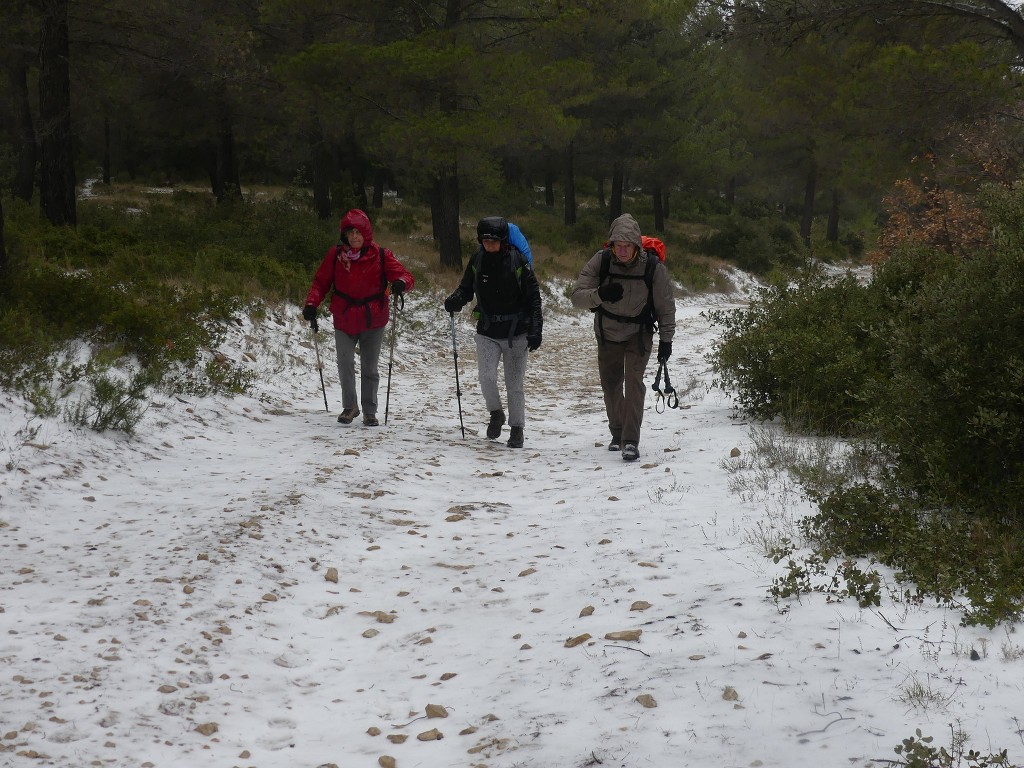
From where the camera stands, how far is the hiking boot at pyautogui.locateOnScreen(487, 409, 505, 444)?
9.02m

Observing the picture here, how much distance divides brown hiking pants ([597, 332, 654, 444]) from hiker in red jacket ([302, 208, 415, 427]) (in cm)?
247

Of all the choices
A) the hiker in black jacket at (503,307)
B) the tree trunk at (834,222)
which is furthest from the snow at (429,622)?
the tree trunk at (834,222)

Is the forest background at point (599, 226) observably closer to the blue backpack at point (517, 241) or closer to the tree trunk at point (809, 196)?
the blue backpack at point (517, 241)

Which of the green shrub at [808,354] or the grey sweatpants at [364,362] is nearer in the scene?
the green shrub at [808,354]

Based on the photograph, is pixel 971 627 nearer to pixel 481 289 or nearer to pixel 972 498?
pixel 972 498

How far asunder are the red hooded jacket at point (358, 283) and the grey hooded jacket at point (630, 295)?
222 cm

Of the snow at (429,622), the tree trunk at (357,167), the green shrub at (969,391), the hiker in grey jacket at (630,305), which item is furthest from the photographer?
the tree trunk at (357,167)

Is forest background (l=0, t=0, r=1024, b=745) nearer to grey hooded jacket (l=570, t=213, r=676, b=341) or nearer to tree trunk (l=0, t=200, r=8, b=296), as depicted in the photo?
tree trunk (l=0, t=200, r=8, b=296)

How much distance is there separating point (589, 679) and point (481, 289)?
5365 millimetres

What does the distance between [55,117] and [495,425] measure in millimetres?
10958

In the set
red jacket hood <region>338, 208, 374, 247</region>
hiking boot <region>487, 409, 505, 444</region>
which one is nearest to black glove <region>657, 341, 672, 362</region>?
hiking boot <region>487, 409, 505, 444</region>

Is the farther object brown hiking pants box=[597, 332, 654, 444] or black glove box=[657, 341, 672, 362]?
brown hiking pants box=[597, 332, 654, 444]

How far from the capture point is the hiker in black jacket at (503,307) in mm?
8453

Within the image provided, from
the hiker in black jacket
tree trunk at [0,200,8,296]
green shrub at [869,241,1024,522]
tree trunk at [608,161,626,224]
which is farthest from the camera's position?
tree trunk at [608,161,626,224]
